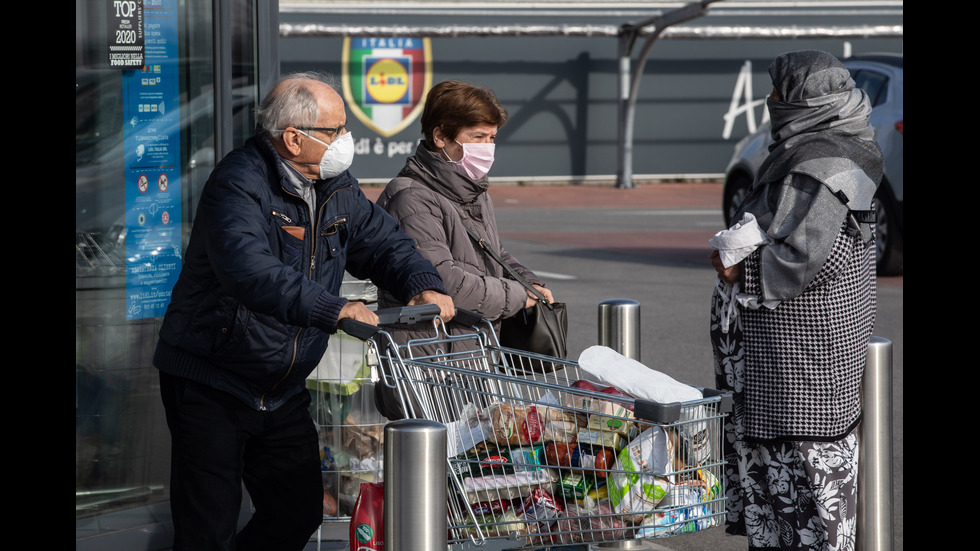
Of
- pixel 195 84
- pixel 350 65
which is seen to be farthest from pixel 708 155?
pixel 195 84

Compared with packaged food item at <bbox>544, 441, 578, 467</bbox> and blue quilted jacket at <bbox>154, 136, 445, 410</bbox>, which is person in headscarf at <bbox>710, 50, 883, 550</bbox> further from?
blue quilted jacket at <bbox>154, 136, 445, 410</bbox>

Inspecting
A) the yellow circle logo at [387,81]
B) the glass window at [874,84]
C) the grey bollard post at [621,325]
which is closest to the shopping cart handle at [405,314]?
the grey bollard post at [621,325]

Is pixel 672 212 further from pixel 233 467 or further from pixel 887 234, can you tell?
pixel 233 467

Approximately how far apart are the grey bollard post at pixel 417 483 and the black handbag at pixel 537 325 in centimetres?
125

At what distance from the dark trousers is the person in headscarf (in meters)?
1.41

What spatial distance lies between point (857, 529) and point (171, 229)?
2710mm

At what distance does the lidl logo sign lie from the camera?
77.3 ft

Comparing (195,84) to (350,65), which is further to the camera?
(350,65)

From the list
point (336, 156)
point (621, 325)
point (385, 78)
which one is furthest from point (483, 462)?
point (385, 78)

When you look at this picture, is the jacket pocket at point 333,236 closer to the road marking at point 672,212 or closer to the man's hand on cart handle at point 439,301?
the man's hand on cart handle at point 439,301

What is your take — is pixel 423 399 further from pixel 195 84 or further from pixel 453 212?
pixel 195 84

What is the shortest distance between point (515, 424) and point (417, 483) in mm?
385

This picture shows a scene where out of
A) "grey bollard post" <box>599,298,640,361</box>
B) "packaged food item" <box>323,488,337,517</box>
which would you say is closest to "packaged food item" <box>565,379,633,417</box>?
"packaged food item" <box>323,488,337,517</box>

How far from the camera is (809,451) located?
12.3 feet
